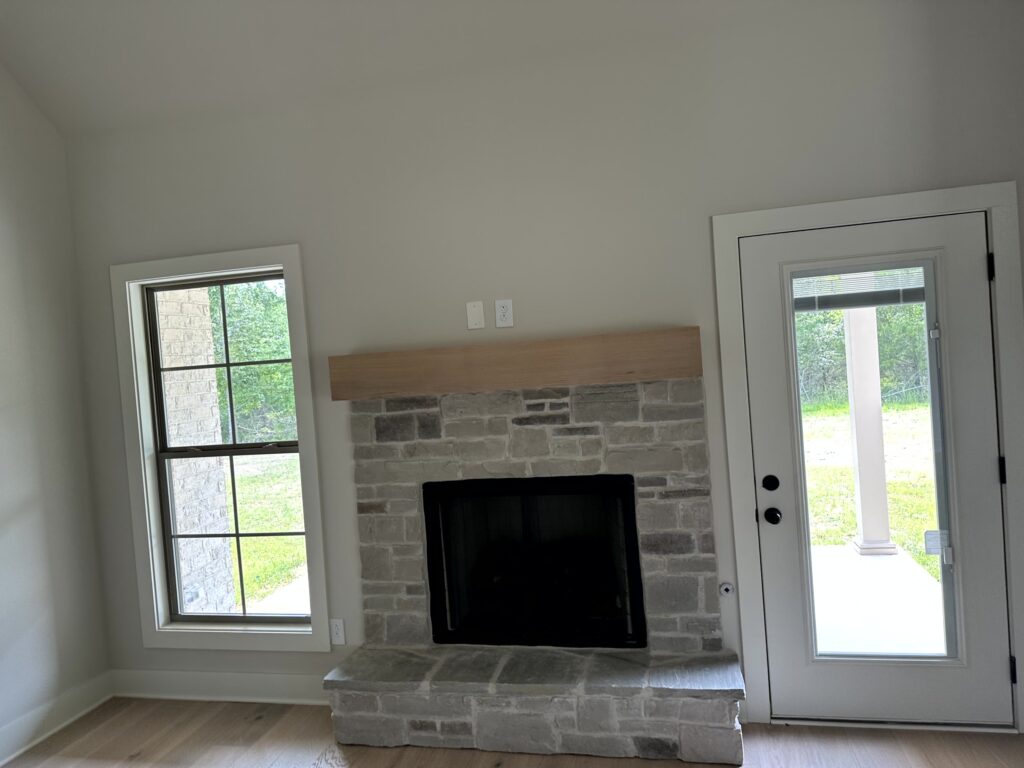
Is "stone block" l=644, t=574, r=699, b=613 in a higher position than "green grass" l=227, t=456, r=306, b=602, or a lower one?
lower

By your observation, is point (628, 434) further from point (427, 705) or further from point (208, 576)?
point (208, 576)

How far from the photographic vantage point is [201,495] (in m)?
3.73

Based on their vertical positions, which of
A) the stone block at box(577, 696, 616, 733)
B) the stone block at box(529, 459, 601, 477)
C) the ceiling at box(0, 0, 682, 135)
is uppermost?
the ceiling at box(0, 0, 682, 135)

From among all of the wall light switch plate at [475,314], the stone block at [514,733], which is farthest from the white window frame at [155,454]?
the stone block at [514,733]

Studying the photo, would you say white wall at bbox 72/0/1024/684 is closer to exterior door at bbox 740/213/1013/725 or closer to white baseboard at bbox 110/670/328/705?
white baseboard at bbox 110/670/328/705

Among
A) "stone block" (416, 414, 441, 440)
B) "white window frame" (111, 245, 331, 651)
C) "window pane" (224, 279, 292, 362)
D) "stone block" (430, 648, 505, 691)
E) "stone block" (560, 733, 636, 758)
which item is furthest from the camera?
"window pane" (224, 279, 292, 362)

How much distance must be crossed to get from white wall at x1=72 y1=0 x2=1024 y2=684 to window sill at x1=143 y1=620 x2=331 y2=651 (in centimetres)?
7

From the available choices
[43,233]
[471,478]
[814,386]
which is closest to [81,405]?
[43,233]

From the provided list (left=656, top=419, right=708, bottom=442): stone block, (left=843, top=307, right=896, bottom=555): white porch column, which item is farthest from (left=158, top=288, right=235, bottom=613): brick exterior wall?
(left=843, top=307, right=896, bottom=555): white porch column

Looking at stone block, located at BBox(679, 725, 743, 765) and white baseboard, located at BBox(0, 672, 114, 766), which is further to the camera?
white baseboard, located at BBox(0, 672, 114, 766)

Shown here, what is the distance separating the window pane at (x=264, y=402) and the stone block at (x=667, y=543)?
174cm

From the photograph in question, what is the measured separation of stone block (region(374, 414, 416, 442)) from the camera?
3359mm

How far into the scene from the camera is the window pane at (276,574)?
3.60 metres

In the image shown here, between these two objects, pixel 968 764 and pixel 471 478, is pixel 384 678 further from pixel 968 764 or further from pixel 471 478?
pixel 968 764
